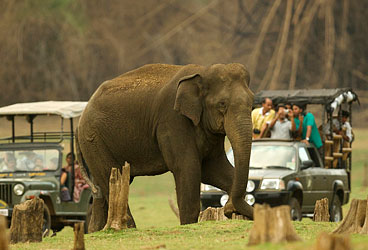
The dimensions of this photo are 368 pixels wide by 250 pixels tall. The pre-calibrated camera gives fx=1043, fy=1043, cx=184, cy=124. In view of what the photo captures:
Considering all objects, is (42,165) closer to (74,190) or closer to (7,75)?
(74,190)

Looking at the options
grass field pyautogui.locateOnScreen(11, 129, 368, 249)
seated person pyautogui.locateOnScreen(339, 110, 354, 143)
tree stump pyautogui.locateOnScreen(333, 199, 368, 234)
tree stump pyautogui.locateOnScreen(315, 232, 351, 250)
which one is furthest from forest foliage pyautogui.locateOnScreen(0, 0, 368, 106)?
tree stump pyautogui.locateOnScreen(315, 232, 351, 250)

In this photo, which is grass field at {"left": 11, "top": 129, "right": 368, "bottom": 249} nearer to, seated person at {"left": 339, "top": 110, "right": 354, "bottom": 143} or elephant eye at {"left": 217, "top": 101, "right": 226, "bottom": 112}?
elephant eye at {"left": 217, "top": 101, "right": 226, "bottom": 112}

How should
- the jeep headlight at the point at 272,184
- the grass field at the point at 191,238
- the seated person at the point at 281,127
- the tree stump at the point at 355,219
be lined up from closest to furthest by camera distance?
the grass field at the point at 191,238
the tree stump at the point at 355,219
the jeep headlight at the point at 272,184
the seated person at the point at 281,127

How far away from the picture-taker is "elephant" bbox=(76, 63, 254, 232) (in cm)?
1212

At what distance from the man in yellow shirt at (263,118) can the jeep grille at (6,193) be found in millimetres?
4733

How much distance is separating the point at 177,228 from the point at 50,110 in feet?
30.4

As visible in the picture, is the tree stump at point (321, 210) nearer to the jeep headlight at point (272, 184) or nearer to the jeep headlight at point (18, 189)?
the jeep headlight at point (272, 184)

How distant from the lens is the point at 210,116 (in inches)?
491

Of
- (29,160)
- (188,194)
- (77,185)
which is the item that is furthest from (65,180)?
(188,194)

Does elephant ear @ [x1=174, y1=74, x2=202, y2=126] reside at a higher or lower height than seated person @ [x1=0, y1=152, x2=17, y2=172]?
higher

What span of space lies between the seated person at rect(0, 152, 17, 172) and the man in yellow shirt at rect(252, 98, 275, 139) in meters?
4.62

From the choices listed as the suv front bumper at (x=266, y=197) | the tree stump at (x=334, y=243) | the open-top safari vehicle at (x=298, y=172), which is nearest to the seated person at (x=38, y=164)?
the open-top safari vehicle at (x=298, y=172)

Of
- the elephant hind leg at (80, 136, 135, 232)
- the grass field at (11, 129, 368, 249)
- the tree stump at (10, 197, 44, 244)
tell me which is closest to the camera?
the grass field at (11, 129, 368, 249)

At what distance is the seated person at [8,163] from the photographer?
65.0ft
